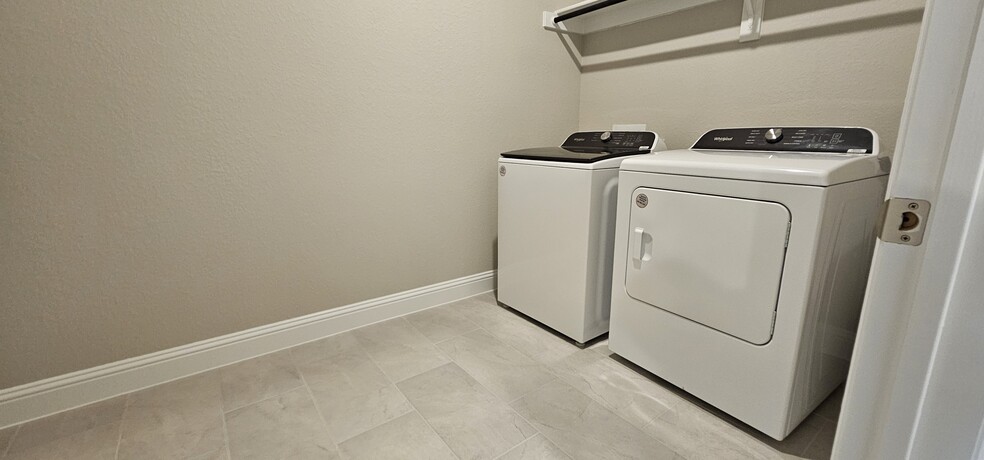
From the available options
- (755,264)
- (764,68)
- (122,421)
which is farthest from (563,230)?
(122,421)

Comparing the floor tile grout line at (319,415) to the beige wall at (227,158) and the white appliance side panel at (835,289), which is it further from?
the white appliance side panel at (835,289)

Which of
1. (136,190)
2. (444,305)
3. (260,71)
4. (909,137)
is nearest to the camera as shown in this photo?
(909,137)

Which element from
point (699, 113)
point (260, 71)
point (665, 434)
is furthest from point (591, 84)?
point (665, 434)

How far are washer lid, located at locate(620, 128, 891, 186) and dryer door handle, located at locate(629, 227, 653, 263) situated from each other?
0.21 meters

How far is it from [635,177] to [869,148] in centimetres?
69

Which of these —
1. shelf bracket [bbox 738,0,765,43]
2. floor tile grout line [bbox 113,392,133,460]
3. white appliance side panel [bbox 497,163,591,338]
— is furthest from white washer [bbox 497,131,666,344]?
floor tile grout line [bbox 113,392,133,460]

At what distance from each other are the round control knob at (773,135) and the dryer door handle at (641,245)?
58cm

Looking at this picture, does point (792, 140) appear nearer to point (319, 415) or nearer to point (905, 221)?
point (905, 221)

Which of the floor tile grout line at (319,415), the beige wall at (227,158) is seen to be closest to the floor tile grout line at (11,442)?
the beige wall at (227,158)

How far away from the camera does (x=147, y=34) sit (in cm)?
129

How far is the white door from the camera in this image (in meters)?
0.36

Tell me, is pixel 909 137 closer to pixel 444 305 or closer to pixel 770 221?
pixel 770 221

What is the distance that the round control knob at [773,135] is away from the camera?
1460 millimetres

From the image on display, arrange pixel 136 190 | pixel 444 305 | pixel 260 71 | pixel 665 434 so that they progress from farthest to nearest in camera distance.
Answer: pixel 444 305
pixel 260 71
pixel 136 190
pixel 665 434
